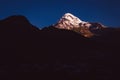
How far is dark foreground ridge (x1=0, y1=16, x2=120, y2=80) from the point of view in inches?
5615

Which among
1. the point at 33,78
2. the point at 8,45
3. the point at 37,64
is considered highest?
the point at 8,45

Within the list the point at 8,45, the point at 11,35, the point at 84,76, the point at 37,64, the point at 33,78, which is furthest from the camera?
the point at 11,35

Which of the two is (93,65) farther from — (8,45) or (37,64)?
(8,45)

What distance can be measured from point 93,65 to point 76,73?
61.6 ft

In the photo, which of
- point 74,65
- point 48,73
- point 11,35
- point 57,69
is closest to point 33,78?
point 48,73

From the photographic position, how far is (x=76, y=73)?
487 feet

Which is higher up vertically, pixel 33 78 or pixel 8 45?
pixel 8 45

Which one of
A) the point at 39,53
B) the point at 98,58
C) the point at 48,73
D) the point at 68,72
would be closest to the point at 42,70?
the point at 48,73

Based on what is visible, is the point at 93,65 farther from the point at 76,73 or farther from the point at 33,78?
the point at 33,78

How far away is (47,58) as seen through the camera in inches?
6383

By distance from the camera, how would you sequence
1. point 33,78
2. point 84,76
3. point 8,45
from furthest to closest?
point 8,45, point 84,76, point 33,78

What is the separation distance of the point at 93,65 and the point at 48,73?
33.0 meters

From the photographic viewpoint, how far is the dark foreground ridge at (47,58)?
5615 inches

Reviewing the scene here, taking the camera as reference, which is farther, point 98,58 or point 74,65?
point 98,58
